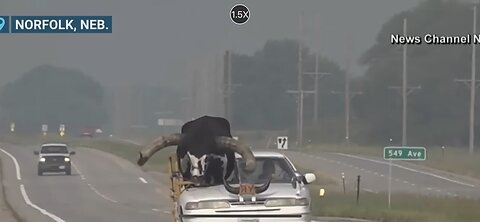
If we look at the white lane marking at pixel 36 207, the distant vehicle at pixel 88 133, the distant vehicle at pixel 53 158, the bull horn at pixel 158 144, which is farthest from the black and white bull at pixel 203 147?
the distant vehicle at pixel 88 133

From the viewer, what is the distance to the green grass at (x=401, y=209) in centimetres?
3191

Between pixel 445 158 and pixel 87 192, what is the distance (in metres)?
33.5

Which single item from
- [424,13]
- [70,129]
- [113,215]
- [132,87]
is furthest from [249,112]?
[113,215]

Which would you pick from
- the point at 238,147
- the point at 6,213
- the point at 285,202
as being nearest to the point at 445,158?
the point at 6,213

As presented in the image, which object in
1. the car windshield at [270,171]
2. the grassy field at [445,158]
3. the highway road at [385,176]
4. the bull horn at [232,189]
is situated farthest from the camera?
the grassy field at [445,158]

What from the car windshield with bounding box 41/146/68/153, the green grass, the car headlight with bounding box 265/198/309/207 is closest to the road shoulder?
the green grass

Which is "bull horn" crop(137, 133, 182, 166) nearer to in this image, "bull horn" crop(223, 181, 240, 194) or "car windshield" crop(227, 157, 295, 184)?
"bull horn" crop(223, 181, 240, 194)

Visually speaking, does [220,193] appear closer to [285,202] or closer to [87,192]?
[285,202]

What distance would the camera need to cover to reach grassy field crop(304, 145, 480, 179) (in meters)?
72.8

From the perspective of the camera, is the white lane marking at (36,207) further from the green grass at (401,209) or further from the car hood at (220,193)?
the car hood at (220,193)

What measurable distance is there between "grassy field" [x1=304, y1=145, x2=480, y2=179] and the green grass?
99.7 feet

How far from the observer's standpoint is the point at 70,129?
161875 mm

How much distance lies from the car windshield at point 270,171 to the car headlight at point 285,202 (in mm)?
1621

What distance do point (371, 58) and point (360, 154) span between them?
3045 centimetres
